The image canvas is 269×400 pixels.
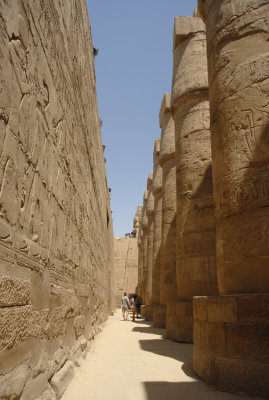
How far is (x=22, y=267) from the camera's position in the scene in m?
2.03

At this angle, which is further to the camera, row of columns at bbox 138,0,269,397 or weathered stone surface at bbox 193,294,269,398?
row of columns at bbox 138,0,269,397

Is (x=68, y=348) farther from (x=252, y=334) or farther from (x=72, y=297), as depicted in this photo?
(x=252, y=334)

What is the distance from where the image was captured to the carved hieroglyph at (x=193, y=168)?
662 centimetres

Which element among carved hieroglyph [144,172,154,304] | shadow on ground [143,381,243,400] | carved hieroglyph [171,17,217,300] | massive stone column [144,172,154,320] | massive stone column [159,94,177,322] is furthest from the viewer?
carved hieroglyph [144,172,154,304]

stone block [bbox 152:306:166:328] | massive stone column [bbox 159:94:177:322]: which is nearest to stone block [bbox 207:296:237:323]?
massive stone column [bbox 159:94:177:322]

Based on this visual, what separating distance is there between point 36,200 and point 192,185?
5.05 metres

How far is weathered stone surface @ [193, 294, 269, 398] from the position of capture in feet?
10.0

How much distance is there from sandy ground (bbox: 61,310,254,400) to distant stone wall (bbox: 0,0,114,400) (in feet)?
1.02

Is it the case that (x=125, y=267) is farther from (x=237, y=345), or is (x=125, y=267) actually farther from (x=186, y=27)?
(x=237, y=345)

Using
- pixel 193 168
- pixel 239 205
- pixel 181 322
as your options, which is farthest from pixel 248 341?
pixel 193 168

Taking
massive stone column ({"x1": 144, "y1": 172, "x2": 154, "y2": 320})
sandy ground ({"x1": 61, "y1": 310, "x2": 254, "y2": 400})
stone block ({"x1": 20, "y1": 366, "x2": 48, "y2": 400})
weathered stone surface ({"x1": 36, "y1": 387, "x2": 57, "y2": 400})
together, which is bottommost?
sandy ground ({"x1": 61, "y1": 310, "x2": 254, "y2": 400})

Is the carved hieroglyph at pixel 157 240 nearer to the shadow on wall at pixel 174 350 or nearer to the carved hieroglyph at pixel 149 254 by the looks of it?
the carved hieroglyph at pixel 149 254

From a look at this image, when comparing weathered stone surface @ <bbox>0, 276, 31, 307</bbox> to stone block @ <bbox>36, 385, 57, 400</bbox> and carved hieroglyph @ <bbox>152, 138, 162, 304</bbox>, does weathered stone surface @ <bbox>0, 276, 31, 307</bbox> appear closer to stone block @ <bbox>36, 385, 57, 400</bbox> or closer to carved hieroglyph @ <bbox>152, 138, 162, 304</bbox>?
stone block @ <bbox>36, 385, 57, 400</bbox>

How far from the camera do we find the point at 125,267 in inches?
1212
